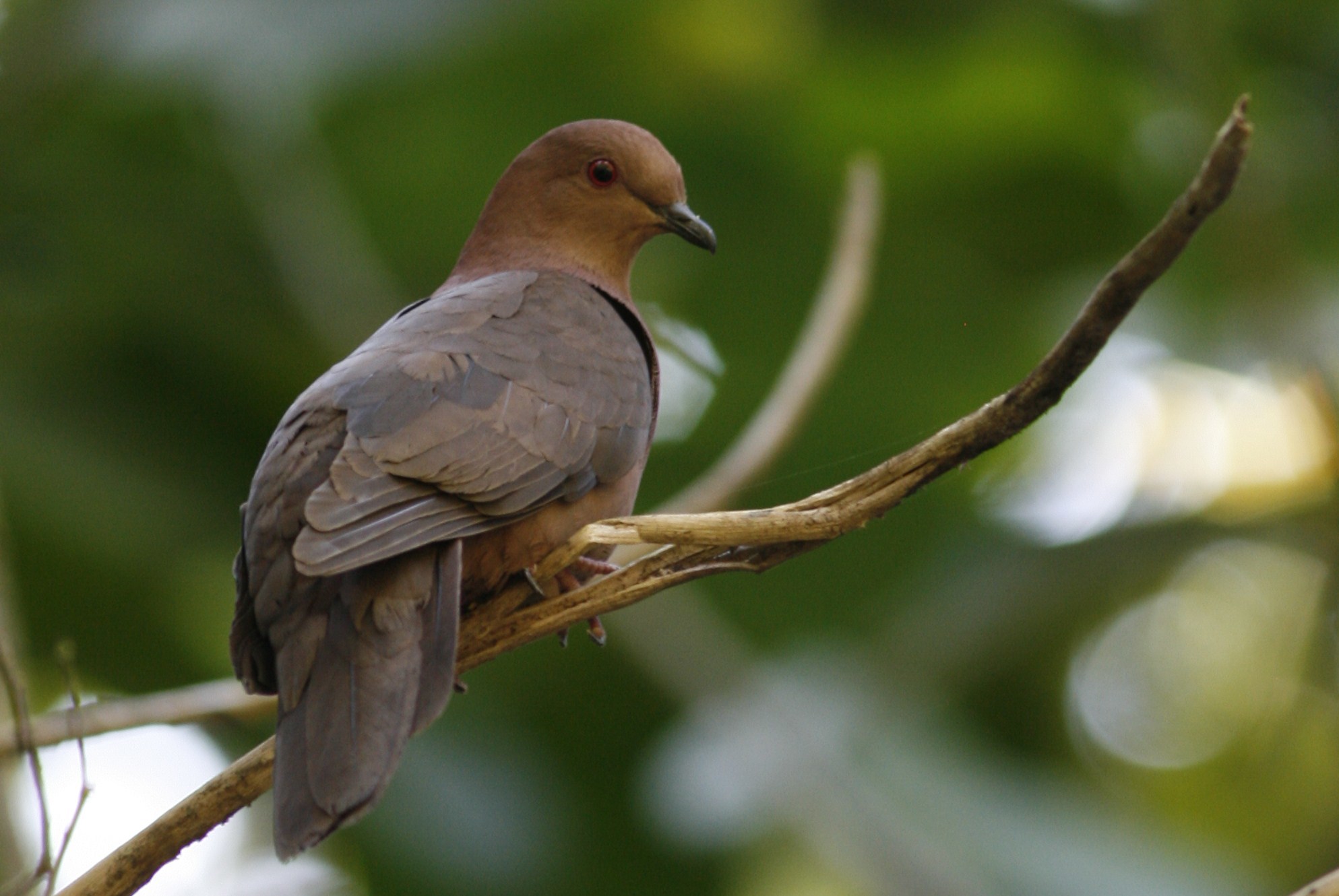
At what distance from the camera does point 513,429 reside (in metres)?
3.35

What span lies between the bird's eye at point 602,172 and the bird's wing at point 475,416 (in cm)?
49

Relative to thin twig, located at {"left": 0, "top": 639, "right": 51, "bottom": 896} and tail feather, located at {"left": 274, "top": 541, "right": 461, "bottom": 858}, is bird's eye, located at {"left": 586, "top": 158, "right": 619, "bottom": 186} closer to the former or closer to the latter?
tail feather, located at {"left": 274, "top": 541, "right": 461, "bottom": 858}

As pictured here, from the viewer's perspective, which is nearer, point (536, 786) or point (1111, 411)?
point (1111, 411)

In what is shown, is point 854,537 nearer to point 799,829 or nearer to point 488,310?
point 799,829

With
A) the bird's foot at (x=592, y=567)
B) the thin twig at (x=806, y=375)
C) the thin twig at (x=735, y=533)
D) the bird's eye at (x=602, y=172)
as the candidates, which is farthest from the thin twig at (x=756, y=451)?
the thin twig at (x=735, y=533)

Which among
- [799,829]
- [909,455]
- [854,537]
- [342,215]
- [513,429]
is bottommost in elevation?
[799,829]

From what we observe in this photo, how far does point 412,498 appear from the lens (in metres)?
2.99

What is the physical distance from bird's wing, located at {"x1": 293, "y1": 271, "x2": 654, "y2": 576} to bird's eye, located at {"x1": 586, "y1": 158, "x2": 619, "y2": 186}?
49cm

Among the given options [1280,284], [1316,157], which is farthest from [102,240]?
[1316,157]

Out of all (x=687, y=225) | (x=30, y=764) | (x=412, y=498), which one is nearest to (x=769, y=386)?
(x=687, y=225)

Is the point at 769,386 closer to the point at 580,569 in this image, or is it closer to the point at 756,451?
the point at 756,451

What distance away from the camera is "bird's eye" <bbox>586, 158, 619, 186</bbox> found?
4.53 m

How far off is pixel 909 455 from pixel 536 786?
14.8ft

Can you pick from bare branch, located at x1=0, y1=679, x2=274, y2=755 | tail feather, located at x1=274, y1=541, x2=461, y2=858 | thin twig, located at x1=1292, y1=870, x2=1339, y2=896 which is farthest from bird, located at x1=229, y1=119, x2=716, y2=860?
thin twig, located at x1=1292, y1=870, x2=1339, y2=896
